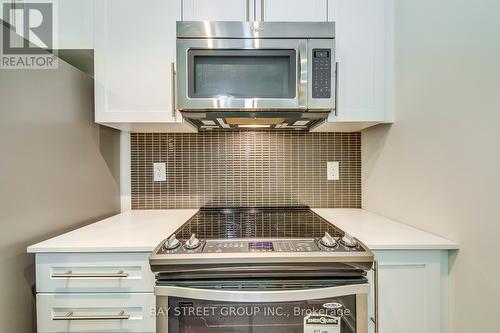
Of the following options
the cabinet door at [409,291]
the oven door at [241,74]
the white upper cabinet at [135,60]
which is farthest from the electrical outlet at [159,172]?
the cabinet door at [409,291]

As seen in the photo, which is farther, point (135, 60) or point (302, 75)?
Answer: point (135, 60)

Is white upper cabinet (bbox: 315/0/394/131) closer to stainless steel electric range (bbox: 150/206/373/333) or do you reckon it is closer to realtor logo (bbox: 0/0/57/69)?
stainless steel electric range (bbox: 150/206/373/333)

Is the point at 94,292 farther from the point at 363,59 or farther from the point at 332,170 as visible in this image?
the point at 363,59

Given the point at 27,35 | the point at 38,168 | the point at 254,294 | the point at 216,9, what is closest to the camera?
the point at 254,294

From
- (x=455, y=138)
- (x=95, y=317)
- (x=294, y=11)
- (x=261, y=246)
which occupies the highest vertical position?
(x=294, y=11)

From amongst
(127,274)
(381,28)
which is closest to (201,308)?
(127,274)

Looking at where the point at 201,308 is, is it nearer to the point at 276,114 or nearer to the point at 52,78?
the point at 276,114

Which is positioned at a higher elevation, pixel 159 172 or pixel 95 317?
pixel 159 172

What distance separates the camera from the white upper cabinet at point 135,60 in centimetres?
128

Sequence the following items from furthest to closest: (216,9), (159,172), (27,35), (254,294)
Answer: (159,172) → (216,9) → (27,35) → (254,294)

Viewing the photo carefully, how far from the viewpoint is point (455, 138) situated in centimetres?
97

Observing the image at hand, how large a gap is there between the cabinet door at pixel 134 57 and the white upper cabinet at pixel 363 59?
81 cm

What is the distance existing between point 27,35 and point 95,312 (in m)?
1.18

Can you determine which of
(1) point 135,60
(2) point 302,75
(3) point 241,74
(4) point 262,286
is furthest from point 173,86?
(4) point 262,286
